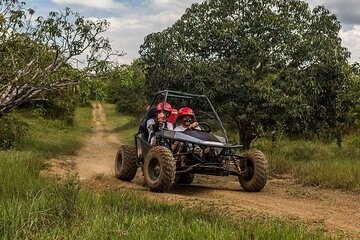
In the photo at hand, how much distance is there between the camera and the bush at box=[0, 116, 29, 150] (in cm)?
1572

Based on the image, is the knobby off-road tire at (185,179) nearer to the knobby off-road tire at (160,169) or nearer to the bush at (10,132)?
the knobby off-road tire at (160,169)

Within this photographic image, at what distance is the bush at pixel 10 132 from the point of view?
51.6ft

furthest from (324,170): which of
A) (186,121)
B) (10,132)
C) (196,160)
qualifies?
(10,132)

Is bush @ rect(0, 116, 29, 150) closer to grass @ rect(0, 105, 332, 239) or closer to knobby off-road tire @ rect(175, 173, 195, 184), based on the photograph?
knobby off-road tire @ rect(175, 173, 195, 184)

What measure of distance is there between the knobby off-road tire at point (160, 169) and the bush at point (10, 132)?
853 cm

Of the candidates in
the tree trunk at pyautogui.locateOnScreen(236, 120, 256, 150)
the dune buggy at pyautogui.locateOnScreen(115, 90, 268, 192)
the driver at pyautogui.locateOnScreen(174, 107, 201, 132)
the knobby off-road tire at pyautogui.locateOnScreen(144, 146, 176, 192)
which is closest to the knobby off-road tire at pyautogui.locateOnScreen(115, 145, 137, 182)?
the dune buggy at pyautogui.locateOnScreen(115, 90, 268, 192)

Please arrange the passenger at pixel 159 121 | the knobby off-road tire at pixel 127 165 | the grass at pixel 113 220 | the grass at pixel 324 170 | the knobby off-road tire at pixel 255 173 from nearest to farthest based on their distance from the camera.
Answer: the grass at pixel 113 220 < the knobby off-road tire at pixel 255 173 < the passenger at pixel 159 121 < the grass at pixel 324 170 < the knobby off-road tire at pixel 127 165

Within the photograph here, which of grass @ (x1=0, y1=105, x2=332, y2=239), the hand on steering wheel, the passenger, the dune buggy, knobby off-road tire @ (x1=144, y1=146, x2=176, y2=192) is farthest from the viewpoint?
the hand on steering wheel

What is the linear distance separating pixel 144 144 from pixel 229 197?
239 cm

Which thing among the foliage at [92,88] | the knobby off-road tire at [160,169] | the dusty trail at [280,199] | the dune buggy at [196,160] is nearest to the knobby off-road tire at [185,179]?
the dusty trail at [280,199]

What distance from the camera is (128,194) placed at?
6.45 m

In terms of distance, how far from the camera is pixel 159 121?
9.05 metres

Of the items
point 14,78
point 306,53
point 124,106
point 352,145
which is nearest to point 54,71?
point 14,78

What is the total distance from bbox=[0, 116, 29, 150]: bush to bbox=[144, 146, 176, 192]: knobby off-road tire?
8.53 metres
